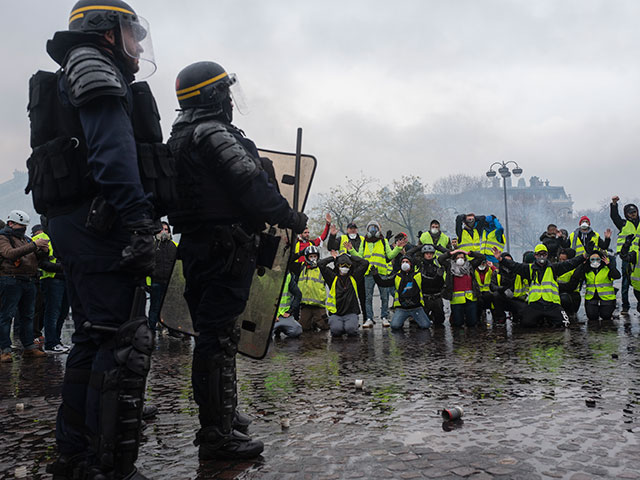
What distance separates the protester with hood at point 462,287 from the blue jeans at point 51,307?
21.0 ft

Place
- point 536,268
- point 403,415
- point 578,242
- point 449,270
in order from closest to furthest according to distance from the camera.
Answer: point 403,415 < point 536,268 < point 449,270 < point 578,242

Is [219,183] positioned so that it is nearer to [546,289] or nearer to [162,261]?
[162,261]

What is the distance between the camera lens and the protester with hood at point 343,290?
9.94 metres

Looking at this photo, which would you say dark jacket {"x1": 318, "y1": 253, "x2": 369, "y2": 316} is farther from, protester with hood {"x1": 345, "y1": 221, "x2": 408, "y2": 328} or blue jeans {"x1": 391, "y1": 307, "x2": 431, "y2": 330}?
blue jeans {"x1": 391, "y1": 307, "x2": 431, "y2": 330}

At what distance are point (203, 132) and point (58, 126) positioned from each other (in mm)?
785

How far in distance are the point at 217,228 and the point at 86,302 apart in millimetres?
879

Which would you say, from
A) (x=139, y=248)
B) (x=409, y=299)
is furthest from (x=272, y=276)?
(x=409, y=299)

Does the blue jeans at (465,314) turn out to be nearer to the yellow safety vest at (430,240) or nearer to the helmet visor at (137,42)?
the yellow safety vest at (430,240)

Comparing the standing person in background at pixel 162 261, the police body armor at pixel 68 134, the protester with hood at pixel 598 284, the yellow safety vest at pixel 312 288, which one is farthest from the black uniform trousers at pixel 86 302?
the protester with hood at pixel 598 284

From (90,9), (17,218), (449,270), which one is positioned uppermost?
(90,9)

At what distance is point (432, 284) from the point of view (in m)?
11.0

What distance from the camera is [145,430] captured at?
3811mm

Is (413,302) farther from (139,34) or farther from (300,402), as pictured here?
(139,34)

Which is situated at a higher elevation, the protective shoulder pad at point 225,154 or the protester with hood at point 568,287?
the protective shoulder pad at point 225,154
